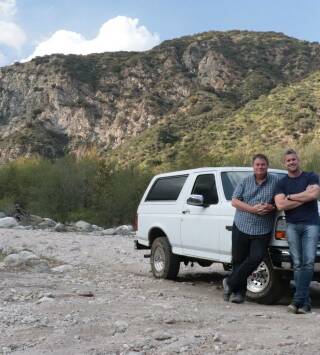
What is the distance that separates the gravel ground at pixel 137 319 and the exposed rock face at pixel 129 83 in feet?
199

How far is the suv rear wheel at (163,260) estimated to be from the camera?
34.2 ft

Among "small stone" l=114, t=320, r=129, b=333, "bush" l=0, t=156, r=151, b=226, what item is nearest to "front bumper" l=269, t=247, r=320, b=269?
"small stone" l=114, t=320, r=129, b=333

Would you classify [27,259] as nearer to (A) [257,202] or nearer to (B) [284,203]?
(A) [257,202]

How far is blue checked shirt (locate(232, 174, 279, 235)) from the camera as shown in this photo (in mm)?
7680

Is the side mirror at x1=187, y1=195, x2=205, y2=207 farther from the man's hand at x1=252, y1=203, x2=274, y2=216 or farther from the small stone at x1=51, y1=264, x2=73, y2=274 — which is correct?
the small stone at x1=51, y1=264, x2=73, y2=274

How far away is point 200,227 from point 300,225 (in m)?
2.45

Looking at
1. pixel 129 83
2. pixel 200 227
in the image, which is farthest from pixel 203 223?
pixel 129 83

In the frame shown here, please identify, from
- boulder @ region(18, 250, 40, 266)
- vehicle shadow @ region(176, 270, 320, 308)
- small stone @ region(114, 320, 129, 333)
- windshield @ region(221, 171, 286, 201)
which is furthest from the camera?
boulder @ region(18, 250, 40, 266)

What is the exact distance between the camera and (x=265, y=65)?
257ft

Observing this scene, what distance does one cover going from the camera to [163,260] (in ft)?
34.8

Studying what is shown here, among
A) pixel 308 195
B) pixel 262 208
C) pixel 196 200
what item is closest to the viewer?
pixel 308 195

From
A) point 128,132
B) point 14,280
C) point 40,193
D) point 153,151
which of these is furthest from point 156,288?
point 128,132

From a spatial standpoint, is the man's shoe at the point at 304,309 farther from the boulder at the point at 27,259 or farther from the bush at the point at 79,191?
the bush at the point at 79,191

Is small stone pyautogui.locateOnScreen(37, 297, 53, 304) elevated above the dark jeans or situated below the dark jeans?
below
